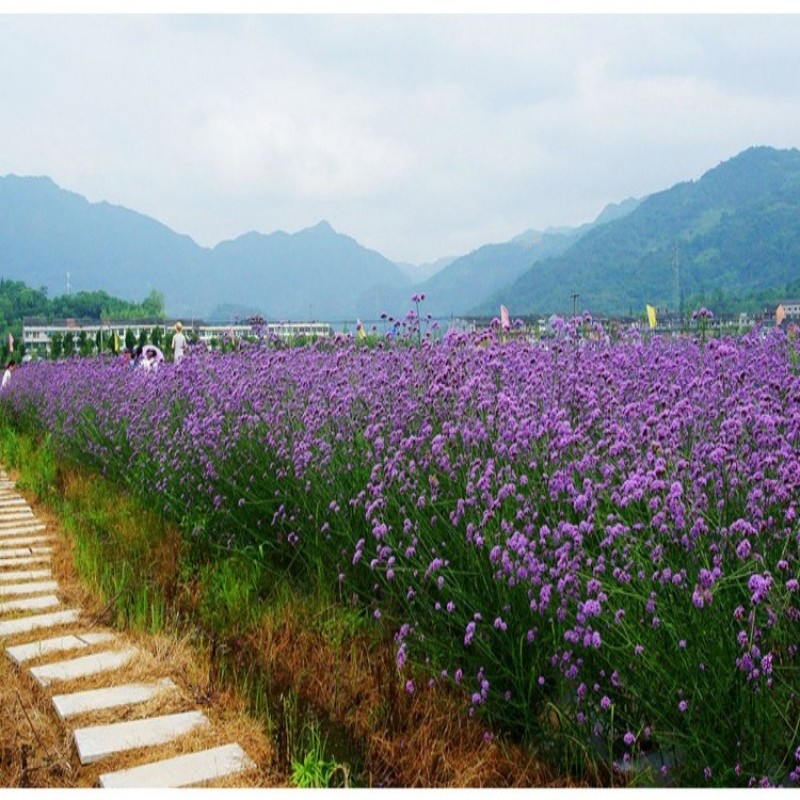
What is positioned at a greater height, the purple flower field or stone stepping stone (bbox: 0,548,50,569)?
the purple flower field

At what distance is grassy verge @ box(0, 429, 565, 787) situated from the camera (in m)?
2.53

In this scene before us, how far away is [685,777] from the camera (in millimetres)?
2289

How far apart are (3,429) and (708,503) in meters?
11.1

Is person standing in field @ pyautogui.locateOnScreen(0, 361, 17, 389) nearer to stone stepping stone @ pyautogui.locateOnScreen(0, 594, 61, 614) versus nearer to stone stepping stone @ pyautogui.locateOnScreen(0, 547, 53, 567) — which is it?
stone stepping stone @ pyautogui.locateOnScreen(0, 547, 53, 567)

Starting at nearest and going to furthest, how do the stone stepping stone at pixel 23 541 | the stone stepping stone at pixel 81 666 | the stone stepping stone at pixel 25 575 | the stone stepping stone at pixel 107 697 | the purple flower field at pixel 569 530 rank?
the purple flower field at pixel 569 530 < the stone stepping stone at pixel 107 697 < the stone stepping stone at pixel 81 666 < the stone stepping stone at pixel 25 575 < the stone stepping stone at pixel 23 541

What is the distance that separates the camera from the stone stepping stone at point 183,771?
258 centimetres

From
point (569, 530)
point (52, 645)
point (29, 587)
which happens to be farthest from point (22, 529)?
point (569, 530)

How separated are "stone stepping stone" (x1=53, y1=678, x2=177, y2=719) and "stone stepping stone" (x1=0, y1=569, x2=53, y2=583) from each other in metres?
1.83

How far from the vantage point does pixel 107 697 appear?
10.5 feet

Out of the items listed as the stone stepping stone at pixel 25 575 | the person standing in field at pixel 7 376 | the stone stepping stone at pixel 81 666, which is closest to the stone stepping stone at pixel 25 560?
the stone stepping stone at pixel 25 575

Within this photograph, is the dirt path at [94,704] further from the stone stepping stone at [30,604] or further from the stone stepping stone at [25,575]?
the stone stepping stone at [25,575]

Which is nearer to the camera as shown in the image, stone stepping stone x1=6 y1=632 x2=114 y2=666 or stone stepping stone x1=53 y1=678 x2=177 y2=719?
stone stepping stone x1=53 y1=678 x2=177 y2=719

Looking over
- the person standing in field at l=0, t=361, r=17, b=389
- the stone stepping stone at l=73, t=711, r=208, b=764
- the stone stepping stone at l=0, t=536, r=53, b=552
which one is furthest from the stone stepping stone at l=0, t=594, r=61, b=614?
the person standing in field at l=0, t=361, r=17, b=389

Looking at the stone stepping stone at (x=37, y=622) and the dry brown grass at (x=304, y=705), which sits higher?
the dry brown grass at (x=304, y=705)
